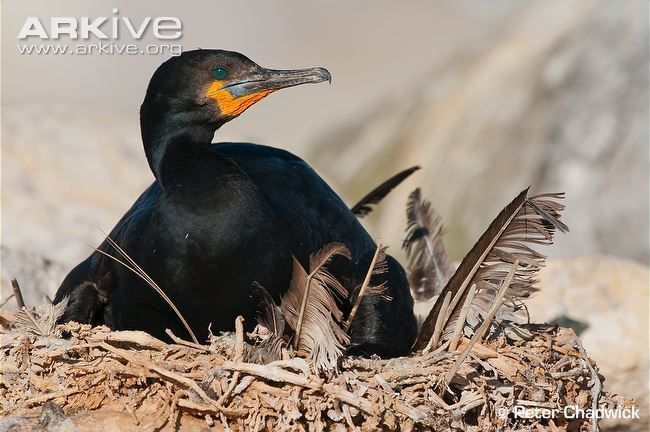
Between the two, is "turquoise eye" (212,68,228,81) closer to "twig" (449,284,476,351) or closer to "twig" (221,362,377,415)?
"twig" (221,362,377,415)

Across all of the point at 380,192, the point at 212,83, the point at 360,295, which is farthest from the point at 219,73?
the point at 380,192

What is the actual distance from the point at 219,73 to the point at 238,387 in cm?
201

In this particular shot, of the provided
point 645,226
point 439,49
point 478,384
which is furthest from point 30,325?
point 439,49

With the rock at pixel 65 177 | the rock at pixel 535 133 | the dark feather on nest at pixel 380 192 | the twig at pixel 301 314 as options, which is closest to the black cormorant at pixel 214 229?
the twig at pixel 301 314

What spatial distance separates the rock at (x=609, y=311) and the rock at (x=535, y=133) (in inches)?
175

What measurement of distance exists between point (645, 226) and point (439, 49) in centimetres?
2473

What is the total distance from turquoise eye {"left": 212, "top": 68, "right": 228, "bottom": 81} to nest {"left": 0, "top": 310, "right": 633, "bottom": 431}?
1592 millimetres

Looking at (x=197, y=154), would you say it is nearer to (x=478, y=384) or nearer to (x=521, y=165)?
(x=478, y=384)

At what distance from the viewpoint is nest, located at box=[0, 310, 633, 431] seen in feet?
18.0

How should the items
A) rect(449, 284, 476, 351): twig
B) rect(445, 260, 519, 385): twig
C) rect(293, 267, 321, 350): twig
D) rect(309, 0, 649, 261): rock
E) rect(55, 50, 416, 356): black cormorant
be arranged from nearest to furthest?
rect(445, 260, 519, 385): twig < rect(293, 267, 321, 350): twig < rect(55, 50, 416, 356): black cormorant < rect(449, 284, 476, 351): twig < rect(309, 0, 649, 261): rock

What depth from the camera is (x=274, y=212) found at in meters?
6.39

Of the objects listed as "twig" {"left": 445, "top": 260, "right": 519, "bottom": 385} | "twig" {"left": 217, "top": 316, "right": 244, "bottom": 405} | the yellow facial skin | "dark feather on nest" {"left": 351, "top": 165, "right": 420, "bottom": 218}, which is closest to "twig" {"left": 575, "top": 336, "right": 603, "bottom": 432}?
"twig" {"left": 445, "top": 260, "right": 519, "bottom": 385}

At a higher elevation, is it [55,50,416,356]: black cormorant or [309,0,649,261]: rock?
[309,0,649,261]: rock

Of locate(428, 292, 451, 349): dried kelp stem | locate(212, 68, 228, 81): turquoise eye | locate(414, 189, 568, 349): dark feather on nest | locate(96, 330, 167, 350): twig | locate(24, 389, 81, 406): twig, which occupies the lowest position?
locate(24, 389, 81, 406): twig
